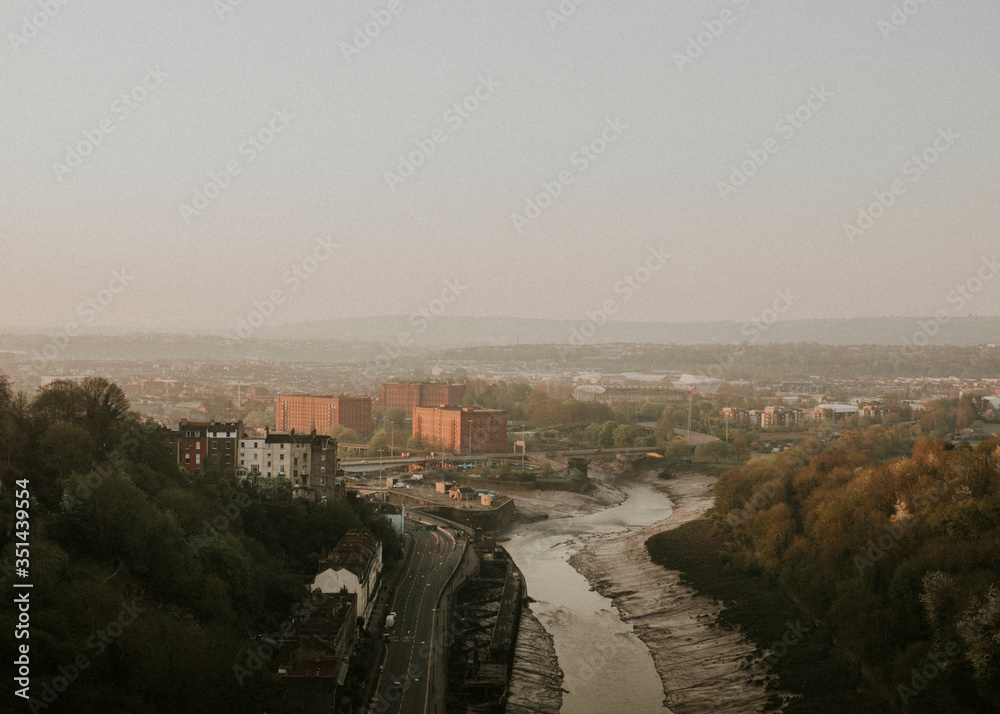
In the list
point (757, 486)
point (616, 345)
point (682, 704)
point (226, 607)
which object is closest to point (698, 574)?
point (757, 486)

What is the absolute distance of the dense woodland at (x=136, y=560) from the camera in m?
11.3

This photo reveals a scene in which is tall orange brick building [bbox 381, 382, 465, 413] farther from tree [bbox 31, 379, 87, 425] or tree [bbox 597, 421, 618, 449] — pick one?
tree [bbox 31, 379, 87, 425]

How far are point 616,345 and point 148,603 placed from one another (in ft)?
590

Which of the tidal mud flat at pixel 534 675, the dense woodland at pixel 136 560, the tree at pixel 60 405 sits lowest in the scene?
the tidal mud flat at pixel 534 675

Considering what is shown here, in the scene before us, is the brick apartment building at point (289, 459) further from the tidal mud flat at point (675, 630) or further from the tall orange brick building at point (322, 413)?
the tall orange brick building at point (322, 413)

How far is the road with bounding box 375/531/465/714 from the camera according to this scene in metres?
15.0

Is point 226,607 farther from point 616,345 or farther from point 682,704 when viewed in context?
point 616,345

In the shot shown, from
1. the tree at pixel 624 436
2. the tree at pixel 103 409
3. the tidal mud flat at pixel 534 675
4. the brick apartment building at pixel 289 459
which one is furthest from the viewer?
the tree at pixel 624 436

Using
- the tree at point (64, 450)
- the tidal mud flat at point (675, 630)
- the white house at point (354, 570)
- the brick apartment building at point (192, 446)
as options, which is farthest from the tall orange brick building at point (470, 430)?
the tree at point (64, 450)

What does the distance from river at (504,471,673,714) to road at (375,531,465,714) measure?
7.88 feet

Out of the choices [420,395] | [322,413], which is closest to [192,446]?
[322,413]

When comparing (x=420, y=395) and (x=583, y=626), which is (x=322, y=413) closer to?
(x=420, y=395)

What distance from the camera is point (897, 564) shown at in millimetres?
18000

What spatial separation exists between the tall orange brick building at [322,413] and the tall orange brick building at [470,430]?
694 centimetres
